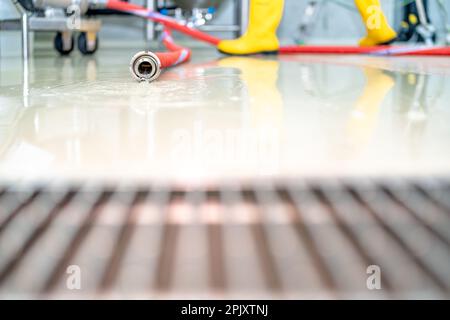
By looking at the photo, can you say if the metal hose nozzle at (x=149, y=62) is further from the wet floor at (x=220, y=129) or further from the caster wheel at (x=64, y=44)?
the caster wheel at (x=64, y=44)

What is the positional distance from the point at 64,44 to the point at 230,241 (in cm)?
275

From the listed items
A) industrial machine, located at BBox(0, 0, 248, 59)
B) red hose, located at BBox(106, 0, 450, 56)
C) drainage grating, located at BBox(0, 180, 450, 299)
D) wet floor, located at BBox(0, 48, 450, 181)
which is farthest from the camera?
red hose, located at BBox(106, 0, 450, 56)

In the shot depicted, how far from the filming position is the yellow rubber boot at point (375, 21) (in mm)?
3016

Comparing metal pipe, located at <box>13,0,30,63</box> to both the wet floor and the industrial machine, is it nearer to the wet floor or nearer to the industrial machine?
the industrial machine

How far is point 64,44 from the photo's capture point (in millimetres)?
3006

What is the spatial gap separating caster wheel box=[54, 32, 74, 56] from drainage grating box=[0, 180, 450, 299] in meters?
2.64

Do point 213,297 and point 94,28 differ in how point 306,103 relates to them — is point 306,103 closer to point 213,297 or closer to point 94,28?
point 213,297

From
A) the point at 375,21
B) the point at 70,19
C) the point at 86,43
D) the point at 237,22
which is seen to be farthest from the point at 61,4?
the point at 237,22

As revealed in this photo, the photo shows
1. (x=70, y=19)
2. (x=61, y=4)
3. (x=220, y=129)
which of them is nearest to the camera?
(x=220, y=129)

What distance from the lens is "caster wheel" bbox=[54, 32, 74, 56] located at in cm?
301

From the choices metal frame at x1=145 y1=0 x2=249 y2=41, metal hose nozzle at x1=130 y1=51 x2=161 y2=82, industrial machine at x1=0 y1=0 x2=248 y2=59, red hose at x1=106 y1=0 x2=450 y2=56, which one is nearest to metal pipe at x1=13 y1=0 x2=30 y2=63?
industrial machine at x1=0 y1=0 x2=248 y2=59

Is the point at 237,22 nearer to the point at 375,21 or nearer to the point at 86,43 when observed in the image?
the point at 375,21

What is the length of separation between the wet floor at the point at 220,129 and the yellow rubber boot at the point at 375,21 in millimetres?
1674

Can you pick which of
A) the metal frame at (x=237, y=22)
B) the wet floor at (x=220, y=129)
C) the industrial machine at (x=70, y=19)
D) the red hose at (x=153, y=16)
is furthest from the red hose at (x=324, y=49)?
the wet floor at (x=220, y=129)
